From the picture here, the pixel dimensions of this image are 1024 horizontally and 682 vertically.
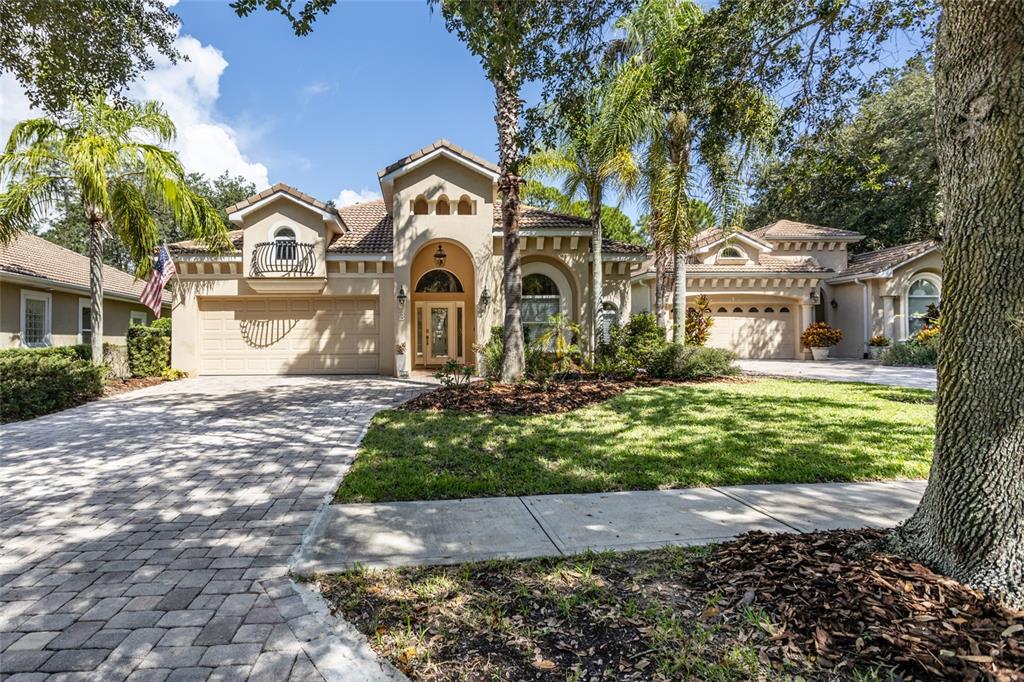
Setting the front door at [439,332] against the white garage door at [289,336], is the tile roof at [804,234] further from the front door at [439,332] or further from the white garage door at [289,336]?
the white garage door at [289,336]

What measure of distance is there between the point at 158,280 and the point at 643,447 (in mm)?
14760

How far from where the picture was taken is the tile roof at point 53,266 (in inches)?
616

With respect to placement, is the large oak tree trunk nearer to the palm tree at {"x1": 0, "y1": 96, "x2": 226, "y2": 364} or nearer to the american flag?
the palm tree at {"x1": 0, "y1": 96, "x2": 226, "y2": 364}

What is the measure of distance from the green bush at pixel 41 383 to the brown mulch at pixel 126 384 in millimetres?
888

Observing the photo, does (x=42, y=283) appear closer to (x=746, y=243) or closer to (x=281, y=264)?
(x=281, y=264)

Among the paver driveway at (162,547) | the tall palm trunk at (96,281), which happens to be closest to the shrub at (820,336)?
the paver driveway at (162,547)

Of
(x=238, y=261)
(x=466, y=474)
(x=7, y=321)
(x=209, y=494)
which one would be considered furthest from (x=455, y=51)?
(x=7, y=321)

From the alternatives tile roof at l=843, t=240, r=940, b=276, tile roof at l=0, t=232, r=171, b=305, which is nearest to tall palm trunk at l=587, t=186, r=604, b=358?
tile roof at l=843, t=240, r=940, b=276

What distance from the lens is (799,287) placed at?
2270cm

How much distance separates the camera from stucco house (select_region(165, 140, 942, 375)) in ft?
50.6

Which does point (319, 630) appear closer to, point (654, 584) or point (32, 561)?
point (654, 584)

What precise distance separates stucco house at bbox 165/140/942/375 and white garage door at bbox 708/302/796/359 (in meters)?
8.41

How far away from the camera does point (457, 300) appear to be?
17047 mm

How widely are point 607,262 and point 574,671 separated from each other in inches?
597
